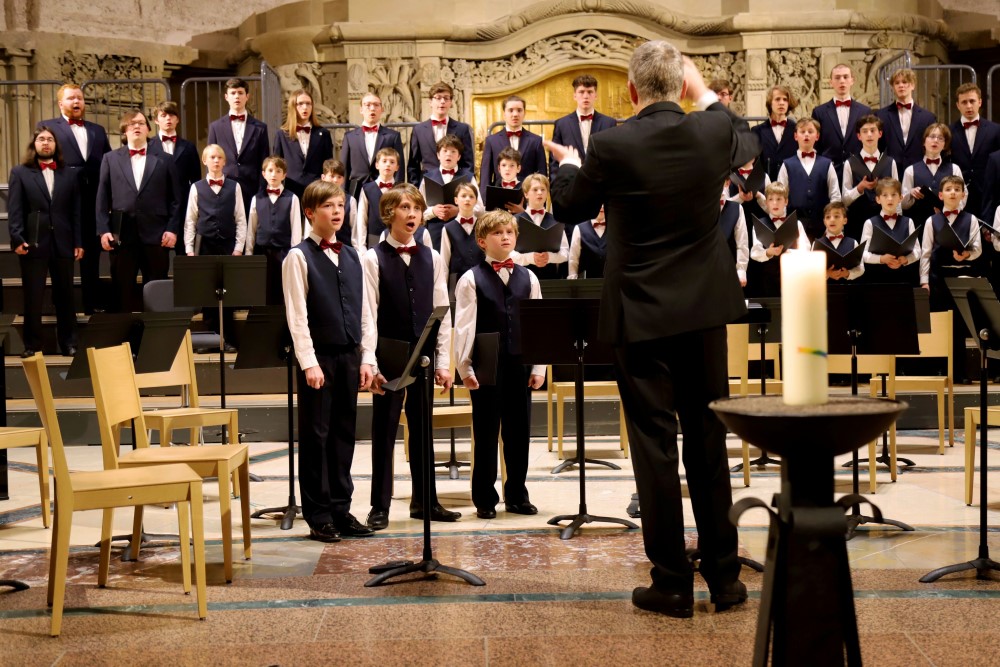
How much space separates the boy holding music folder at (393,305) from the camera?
172 inches

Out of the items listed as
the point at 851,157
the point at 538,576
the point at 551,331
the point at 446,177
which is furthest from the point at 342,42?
the point at 538,576

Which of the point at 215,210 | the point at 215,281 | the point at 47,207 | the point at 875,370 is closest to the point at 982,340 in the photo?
the point at 875,370

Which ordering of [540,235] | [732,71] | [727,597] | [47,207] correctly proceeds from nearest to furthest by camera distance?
[727,597] < [540,235] < [47,207] < [732,71]

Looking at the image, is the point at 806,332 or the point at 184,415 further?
the point at 184,415

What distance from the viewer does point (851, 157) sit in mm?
7418

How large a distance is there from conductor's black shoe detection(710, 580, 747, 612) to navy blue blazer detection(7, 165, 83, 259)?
5819mm

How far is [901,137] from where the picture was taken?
797 cm

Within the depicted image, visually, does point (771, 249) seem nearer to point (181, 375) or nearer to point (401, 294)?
point (401, 294)

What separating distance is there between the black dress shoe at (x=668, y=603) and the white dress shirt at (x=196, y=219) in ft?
16.6

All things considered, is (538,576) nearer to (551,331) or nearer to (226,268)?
(551,331)

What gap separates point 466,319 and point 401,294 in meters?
0.31

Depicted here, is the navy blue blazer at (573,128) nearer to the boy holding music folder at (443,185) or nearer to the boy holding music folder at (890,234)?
the boy holding music folder at (443,185)

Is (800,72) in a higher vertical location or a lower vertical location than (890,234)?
higher

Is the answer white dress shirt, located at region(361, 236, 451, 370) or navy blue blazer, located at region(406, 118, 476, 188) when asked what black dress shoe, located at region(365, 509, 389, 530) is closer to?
white dress shirt, located at region(361, 236, 451, 370)
